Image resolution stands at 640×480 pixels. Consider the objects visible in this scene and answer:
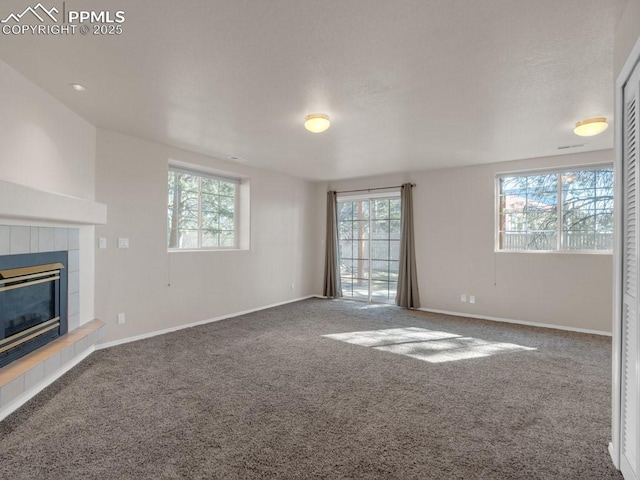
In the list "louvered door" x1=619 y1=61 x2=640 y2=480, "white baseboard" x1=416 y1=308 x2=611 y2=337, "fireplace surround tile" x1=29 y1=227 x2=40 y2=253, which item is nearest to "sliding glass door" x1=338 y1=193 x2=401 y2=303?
"white baseboard" x1=416 y1=308 x2=611 y2=337

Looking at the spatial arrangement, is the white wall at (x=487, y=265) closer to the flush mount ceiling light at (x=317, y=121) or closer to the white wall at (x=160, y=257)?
the white wall at (x=160, y=257)

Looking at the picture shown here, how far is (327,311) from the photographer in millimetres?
5969

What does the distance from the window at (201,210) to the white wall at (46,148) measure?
3.84ft

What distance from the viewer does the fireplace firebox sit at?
2.55 meters

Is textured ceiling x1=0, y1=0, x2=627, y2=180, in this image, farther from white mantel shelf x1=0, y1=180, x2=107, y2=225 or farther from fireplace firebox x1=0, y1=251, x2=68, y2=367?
fireplace firebox x1=0, y1=251, x2=68, y2=367

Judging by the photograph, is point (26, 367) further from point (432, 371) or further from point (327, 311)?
point (327, 311)

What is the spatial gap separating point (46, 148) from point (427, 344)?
444 cm

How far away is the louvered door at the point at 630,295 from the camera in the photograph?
166cm

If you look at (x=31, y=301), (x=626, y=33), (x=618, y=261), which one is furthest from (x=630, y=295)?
(x=31, y=301)

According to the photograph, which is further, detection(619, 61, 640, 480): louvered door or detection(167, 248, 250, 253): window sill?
detection(167, 248, 250, 253): window sill

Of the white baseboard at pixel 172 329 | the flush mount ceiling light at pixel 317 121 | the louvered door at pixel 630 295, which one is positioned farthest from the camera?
the white baseboard at pixel 172 329

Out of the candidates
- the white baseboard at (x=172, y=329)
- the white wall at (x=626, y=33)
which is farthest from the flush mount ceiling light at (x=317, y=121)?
the white baseboard at (x=172, y=329)

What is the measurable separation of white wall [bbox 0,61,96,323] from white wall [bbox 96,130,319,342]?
0.17 m

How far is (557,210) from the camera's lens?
5105 mm
